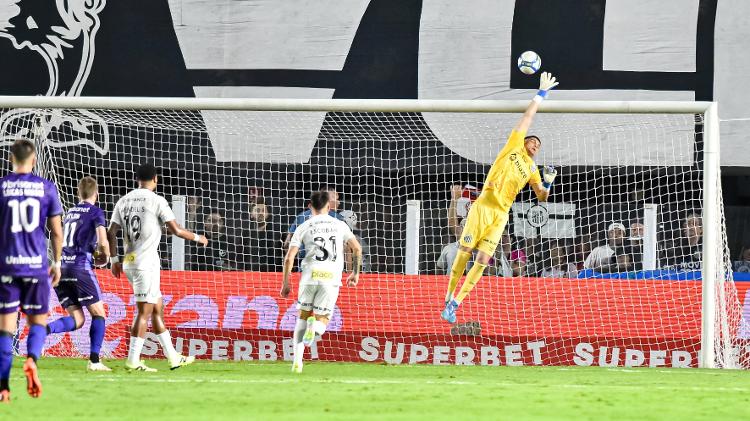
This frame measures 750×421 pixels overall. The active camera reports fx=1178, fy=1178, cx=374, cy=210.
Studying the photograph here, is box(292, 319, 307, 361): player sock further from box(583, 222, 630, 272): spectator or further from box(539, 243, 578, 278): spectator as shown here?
box(583, 222, 630, 272): spectator

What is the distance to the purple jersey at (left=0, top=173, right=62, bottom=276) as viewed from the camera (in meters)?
8.12

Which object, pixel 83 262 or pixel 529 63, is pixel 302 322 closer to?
pixel 83 262

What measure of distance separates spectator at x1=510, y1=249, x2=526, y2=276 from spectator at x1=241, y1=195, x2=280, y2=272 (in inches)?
120

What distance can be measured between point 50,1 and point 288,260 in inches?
310

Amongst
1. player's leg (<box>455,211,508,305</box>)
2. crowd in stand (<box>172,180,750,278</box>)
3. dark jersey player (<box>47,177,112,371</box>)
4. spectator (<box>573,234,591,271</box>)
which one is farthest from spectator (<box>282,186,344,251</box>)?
dark jersey player (<box>47,177,112,371</box>)

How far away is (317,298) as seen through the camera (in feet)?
37.7

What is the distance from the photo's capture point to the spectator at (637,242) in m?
14.7

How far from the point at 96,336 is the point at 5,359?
11.2 ft

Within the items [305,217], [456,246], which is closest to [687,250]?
[456,246]

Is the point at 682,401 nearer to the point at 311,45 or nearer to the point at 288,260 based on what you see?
the point at 288,260

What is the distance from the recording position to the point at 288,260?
37.3 ft

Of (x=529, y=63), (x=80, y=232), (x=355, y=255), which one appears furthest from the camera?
(x=529, y=63)

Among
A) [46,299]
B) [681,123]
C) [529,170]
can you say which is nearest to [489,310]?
[529,170]

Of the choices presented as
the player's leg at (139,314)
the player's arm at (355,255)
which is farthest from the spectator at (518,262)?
the player's leg at (139,314)
